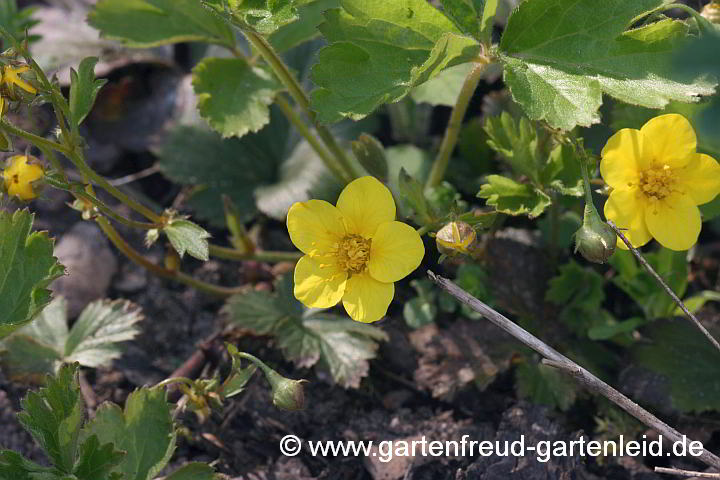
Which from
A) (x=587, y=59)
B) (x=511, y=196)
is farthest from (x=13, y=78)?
(x=587, y=59)

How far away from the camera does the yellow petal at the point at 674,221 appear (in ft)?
6.71

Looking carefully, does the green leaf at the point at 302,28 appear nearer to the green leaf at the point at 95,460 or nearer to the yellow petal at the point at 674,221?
the yellow petal at the point at 674,221

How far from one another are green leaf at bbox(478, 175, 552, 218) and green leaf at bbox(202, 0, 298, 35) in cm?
76

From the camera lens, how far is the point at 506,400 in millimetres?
2576

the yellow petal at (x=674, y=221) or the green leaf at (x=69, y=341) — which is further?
the green leaf at (x=69, y=341)

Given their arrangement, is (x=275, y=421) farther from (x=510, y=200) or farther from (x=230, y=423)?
(x=510, y=200)

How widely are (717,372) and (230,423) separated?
170cm

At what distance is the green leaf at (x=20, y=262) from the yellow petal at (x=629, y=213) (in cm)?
160

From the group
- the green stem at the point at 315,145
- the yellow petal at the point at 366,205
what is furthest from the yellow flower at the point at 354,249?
the green stem at the point at 315,145

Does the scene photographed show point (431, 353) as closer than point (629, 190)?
No

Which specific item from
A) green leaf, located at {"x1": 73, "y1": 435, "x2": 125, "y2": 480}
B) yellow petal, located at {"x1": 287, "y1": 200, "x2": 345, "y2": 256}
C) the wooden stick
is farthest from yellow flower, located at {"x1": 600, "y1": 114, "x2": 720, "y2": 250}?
green leaf, located at {"x1": 73, "y1": 435, "x2": 125, "y2": 480}

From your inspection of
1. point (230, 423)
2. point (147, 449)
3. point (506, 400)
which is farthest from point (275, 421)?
point (506, 400)

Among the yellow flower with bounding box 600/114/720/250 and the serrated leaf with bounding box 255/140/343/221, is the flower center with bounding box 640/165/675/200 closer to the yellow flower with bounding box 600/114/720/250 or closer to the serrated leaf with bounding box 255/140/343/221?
the yellow flower with bounding box 600/114/720/250

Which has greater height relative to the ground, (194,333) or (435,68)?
(435,68)
